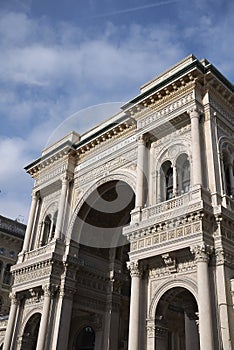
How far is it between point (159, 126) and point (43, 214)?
11.4m

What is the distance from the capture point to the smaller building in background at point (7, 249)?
128 feet

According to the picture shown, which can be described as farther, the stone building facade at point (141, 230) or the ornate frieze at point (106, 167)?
the ornate frieze at point (106, 167)

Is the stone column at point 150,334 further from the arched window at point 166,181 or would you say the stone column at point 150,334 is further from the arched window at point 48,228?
the arched window at point 48,228

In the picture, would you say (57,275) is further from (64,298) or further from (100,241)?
(100,241)

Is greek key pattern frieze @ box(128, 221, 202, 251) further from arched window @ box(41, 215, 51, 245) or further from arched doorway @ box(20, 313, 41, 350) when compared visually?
arched window @ box(41, 215, 51, 245)

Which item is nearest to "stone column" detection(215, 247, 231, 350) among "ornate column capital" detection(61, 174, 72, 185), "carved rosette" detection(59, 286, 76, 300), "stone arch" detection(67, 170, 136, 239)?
"stone arch" detection(67, 170, 136, 239)

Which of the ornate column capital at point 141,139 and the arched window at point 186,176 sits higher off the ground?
the ornate column capital at point 141,139

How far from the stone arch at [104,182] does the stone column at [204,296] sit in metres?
7.30

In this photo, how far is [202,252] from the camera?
15.2 metres

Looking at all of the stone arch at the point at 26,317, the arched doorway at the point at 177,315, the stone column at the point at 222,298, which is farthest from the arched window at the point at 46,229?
the stone column at the point at 222,298

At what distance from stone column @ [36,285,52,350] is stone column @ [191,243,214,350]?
10397 mm

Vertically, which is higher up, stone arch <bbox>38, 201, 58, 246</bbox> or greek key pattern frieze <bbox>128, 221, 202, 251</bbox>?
stone arch <bbox>38, 201, 58, 246</bbox>

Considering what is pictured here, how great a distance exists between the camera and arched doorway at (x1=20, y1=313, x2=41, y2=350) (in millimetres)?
23406

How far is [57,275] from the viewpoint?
22.9 m
